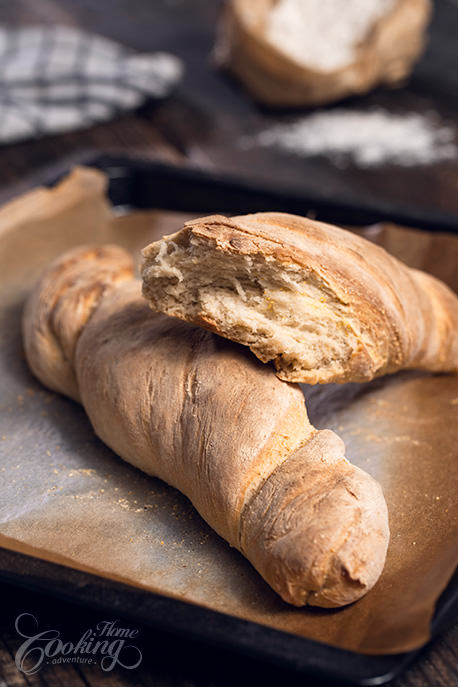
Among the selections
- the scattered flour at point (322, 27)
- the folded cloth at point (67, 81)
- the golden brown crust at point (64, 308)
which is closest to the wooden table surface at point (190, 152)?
the folded cloth at point (67, 81)

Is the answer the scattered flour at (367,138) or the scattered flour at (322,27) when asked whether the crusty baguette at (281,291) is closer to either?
the scattered flour at (367,138)

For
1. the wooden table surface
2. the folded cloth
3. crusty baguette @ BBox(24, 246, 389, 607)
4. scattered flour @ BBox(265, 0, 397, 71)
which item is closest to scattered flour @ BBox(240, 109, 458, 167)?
the wooden table surface

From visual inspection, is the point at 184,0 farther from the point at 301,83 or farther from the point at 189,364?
the point at 189,364

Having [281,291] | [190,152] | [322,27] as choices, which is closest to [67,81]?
[190,152]

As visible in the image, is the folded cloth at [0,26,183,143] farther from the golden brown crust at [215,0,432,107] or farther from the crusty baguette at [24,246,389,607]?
the crusty baguette at [24,246,389,607]

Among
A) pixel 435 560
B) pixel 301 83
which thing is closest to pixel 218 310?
pixel 435 560
